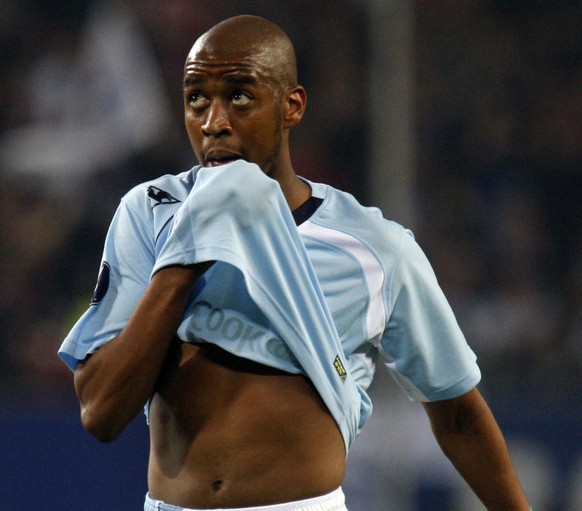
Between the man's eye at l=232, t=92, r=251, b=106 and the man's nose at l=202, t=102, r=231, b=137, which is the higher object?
the man's eye at l=232, t=92, r=251, b=106

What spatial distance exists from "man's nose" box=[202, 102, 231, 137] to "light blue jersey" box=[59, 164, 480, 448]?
14 cm

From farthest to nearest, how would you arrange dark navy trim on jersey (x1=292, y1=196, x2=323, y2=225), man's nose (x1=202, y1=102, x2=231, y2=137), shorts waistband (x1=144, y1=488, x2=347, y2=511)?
dark navy trim on jersey (x1=292, y1=196, x2=323, y2=225), man's nose (x1=202, y1=102, x2=231, y2=137), shorts waistband (x1=144, y1=488, x2=347, y2=511)

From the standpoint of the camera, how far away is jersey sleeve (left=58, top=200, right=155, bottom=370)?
2.10 metres

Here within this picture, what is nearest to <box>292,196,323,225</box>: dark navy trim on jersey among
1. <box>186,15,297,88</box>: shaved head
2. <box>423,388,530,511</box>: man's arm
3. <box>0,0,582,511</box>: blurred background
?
<box>186,15,297,88</box>: shaved head

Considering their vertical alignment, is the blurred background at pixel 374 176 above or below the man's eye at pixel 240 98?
below

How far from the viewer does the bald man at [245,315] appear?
80.7 inches

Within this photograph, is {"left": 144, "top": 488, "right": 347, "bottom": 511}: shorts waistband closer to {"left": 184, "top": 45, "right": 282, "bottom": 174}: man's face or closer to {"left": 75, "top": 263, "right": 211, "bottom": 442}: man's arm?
{"left": 75, "top": 263, "right": 211, "bottom": 442}: man's arm

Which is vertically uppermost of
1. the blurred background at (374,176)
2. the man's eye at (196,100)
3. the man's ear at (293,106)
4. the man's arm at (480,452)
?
the man's eye at (196,100)

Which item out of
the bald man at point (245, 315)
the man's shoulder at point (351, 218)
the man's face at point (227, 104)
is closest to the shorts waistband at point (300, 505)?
the bald man at point (245, 315)

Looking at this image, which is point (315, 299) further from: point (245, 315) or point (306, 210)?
point (306, 210)

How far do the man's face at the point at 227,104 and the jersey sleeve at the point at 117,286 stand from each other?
0.19m

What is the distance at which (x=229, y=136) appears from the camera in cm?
226

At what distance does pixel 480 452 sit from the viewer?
2.47 metres

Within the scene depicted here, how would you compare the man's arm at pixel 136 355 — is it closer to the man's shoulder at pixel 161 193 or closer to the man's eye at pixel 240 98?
the man's shoulder at pixel 161 193
